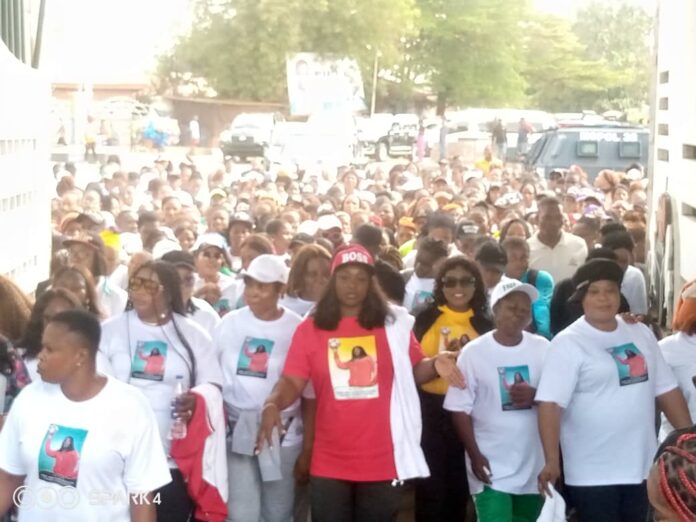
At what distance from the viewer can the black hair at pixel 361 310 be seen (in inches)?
269

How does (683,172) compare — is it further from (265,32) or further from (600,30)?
(600,30)

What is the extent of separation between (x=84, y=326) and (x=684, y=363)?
129 inches

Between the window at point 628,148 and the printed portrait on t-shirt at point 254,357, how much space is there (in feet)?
76.4

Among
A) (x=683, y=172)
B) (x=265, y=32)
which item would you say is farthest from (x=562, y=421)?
(x=265, y=32)

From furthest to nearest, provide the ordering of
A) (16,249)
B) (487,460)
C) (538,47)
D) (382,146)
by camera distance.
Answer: (538,47)
(382,146)
(16,249)
(487,460)

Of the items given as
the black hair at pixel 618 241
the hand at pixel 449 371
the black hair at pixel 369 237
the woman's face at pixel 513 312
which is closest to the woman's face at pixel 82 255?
the black hair at pixel 369 237

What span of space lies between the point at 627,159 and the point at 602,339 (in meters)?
23.7

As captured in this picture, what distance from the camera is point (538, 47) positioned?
66750mm

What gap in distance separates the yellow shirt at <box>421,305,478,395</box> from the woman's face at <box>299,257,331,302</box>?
1044 mm

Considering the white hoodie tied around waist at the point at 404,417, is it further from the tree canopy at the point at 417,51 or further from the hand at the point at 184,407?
the tree canopy at the point at 417,51

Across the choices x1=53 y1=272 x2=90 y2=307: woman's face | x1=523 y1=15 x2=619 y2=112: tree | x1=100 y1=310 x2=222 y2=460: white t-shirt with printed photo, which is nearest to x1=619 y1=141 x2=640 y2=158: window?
x1=53 y1=272 x2=90 y2=307: woman's face

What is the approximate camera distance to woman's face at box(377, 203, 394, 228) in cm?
1590

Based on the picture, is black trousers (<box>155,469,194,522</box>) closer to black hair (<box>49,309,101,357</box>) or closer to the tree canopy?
black hair (<box>49,309,101,357</box>)


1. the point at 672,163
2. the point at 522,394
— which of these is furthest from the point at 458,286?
the point at 672,163
